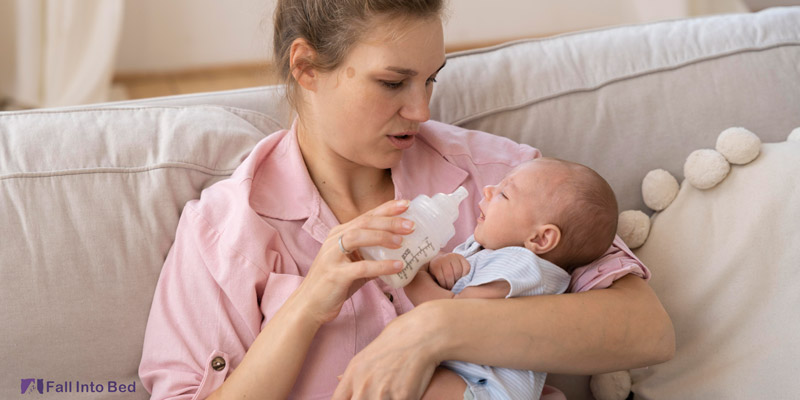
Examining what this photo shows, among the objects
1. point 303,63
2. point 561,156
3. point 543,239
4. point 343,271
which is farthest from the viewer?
point 561,156

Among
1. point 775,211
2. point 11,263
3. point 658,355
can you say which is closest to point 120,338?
point 11,263

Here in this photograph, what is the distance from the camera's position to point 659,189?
65.7 inches

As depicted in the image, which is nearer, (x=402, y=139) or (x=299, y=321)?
(x=299, y=321)

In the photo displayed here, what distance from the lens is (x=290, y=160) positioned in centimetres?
155

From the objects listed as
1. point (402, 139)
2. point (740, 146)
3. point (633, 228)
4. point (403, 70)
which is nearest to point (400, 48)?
point (403, 70)

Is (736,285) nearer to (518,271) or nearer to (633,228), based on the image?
(633,228)

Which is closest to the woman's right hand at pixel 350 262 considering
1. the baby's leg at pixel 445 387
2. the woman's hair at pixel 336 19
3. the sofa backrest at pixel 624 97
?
the baby's leg at pixel 445 387

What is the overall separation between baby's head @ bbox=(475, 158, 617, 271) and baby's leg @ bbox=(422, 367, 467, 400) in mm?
249

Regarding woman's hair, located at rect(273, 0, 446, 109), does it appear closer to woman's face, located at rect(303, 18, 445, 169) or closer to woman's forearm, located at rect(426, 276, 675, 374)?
woman's face, located at rect(303, 18, 445, 169)

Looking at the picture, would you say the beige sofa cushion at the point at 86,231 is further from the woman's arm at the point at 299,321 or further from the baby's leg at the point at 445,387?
the baby's leg at the point at 445,387

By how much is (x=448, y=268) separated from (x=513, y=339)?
185 millimetres

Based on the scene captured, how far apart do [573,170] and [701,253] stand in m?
0.42

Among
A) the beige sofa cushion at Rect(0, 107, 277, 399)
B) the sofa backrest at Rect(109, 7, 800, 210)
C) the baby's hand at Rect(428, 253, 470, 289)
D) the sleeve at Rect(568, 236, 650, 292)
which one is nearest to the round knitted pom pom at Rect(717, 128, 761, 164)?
the sofa backrest at Rect(109, 7, 800, 210)

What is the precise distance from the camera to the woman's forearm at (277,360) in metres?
1.28
